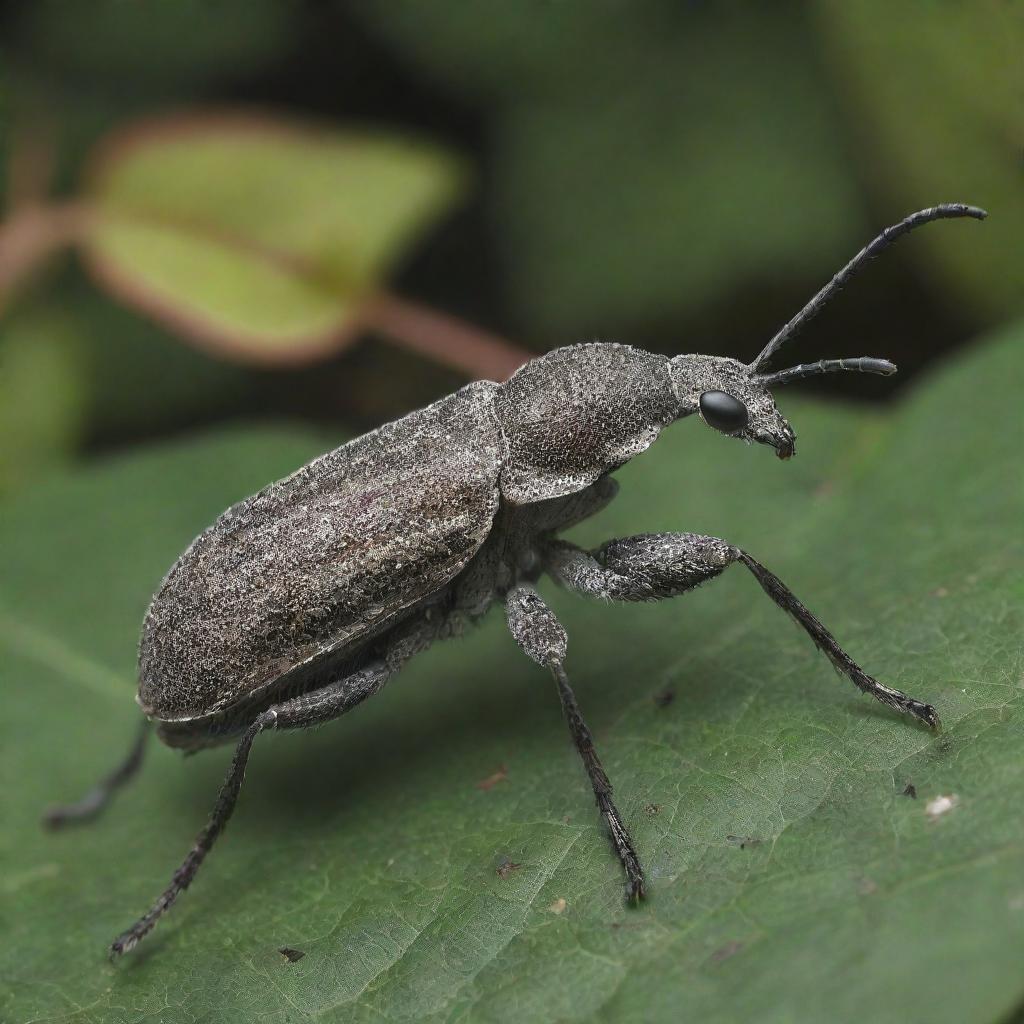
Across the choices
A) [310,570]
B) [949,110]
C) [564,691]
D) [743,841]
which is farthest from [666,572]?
[949,110]

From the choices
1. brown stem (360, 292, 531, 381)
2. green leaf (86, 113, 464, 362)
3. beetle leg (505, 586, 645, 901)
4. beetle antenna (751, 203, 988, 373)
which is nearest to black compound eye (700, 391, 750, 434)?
beetle antenna (751, 203, 988, 373)

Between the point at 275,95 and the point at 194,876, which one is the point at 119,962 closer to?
the point at 194,876

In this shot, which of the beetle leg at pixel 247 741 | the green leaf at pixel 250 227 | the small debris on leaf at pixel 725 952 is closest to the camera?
the small debris on leaf at pixel 725 952

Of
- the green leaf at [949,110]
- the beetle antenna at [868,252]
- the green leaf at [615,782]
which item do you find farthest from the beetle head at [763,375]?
the green leaf at [949,110]

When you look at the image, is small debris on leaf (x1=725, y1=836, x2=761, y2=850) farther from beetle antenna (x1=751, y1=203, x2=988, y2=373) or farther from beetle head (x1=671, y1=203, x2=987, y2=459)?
beetle antenna (x1=751, y1=203, x2=988, y2=373)

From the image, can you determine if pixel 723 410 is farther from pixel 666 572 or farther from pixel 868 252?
pixel 868 252

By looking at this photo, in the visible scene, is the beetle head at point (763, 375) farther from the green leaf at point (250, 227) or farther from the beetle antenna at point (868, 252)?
the green leaf at point (250, 227)

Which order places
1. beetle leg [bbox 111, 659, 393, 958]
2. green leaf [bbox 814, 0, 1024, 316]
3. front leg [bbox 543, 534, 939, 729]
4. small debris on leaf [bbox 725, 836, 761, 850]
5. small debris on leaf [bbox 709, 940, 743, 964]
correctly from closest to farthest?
small debris on leaf [bbox 709, 940, 743, 964] → small debris on leaf [bbox 725, 836, 761, 850] → front leg [bbox 543, 534, 939, 729] → beetle leg [bbox 111, 659, 393, 958] → green leaf [bbox 814, 0, 1024, 316]
